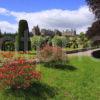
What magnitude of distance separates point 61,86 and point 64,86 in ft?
0.48

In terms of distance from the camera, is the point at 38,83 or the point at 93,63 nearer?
the point at 38,83

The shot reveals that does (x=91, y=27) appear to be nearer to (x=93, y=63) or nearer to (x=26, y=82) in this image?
(x=93, y=63)

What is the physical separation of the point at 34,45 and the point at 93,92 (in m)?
26.3

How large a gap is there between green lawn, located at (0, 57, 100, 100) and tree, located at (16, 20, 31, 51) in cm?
1539

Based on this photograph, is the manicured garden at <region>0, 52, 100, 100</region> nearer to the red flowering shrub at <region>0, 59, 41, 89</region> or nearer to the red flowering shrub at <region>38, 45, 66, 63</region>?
the red flowering shrub at <region>0, 59, 41, 89</region>

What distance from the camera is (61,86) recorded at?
1605 centimetres

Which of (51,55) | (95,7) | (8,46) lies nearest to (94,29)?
(95,7)

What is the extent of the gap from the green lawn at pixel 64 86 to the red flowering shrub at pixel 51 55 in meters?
0.71

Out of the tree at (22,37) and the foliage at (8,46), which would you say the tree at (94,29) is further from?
the foliage at (8,46)

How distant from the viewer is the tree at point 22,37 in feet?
117

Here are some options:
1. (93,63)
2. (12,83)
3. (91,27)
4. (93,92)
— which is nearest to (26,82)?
(12,83)

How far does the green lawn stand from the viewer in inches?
572

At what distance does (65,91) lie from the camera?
15359 mm

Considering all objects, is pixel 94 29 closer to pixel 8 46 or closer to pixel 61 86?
pixel 8 46
